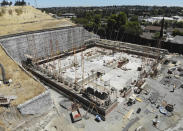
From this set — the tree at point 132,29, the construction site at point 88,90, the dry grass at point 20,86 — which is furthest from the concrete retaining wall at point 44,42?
the tree at point 132,29

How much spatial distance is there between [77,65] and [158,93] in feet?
36.4

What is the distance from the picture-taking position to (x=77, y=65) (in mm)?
20969

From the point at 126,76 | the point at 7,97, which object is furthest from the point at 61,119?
the point at 126,76

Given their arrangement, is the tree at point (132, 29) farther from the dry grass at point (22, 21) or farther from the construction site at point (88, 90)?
the dry grass at point (22, 21)

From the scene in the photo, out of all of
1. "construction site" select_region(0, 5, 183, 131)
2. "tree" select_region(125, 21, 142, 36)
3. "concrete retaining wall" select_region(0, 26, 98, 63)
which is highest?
"tree" select_region(125, 21, 142, 36)

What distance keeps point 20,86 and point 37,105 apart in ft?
8.76

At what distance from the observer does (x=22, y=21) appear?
30391mm

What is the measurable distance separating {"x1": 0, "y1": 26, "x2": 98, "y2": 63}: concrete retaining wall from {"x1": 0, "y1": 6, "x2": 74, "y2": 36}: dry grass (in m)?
3.37

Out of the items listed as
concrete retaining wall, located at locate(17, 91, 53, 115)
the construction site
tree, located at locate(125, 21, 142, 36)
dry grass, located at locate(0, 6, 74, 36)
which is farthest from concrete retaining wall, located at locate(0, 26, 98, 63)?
concrete retaining wall, located at locate(17, 91, 53, 115)

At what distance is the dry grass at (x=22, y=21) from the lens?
25.5 metres

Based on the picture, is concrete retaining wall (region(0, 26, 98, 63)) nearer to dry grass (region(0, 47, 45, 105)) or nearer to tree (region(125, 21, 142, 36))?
dry grass (region(0, 47, 45, 105))

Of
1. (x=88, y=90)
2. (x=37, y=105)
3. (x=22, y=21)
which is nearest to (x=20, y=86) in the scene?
(x=37, y=105)

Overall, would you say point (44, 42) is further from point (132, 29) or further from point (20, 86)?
point (132, 29)

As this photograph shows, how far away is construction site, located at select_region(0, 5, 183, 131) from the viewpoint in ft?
36.5
